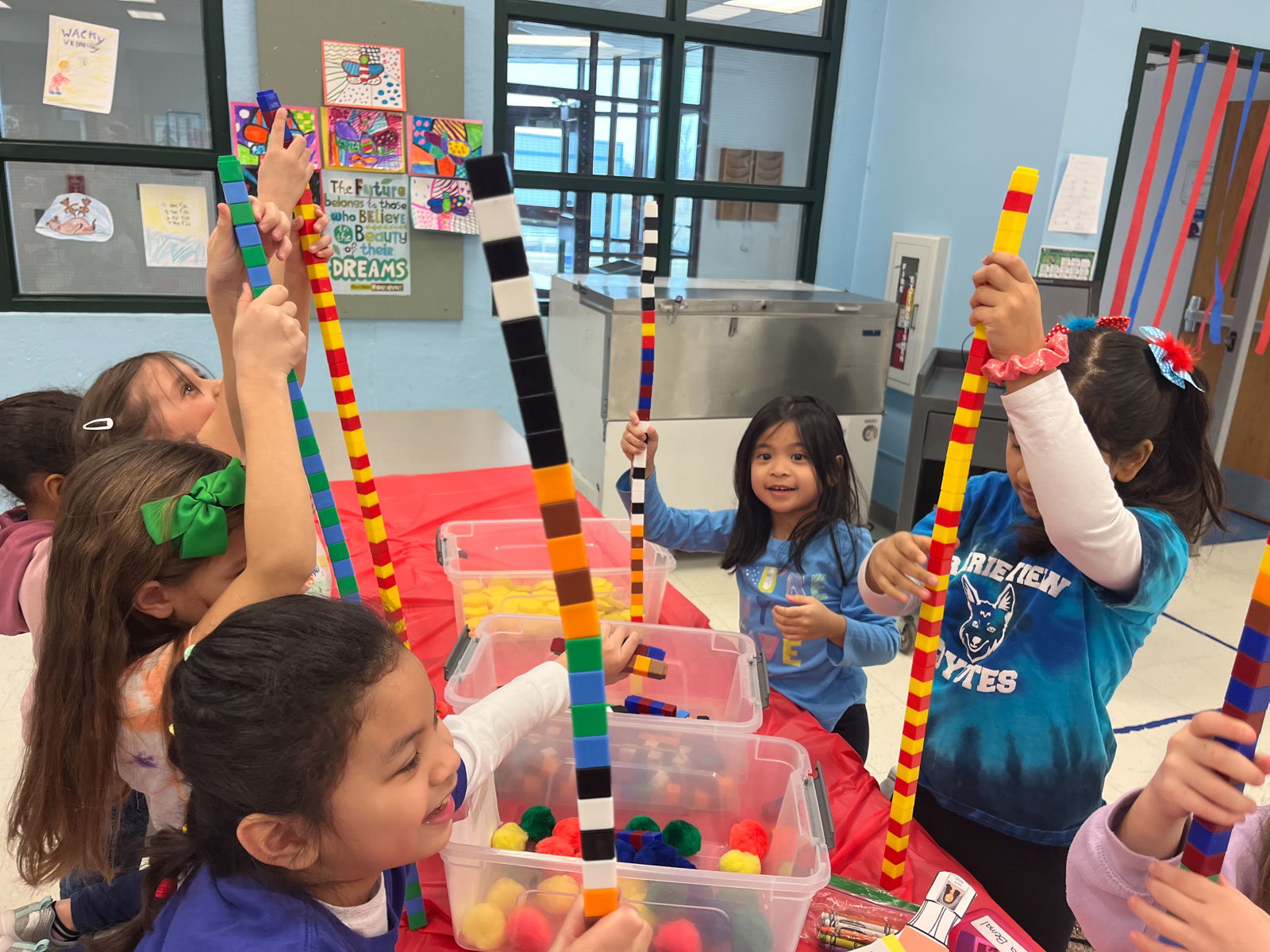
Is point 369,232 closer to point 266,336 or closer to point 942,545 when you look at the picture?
point 266,336

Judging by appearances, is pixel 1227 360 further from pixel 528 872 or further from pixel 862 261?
pixel 528 872

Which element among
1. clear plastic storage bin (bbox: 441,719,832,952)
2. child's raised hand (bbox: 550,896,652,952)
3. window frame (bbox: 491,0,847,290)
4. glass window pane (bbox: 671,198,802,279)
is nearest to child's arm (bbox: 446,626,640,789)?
clear plastic storage bin (bbox: 441,719,832,952)

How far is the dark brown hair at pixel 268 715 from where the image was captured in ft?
2.20

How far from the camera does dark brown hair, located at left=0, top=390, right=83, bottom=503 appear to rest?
51.0 inches

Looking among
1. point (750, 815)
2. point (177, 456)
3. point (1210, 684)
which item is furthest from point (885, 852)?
point (1210, 684)

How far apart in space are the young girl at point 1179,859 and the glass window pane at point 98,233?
3439 mm

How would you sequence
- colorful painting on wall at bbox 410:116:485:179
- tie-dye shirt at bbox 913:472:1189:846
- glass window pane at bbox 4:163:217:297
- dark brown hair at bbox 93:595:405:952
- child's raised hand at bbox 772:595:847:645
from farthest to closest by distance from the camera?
1. colorful painting on wall at bbox 410:116:485:179
2. glass window pane at bbox 4:163:217:297
3. child's raised hand at bbox 772:595:847:645
4. tie-dye shirt at bbox 913:472:1189:846
5. dark brown hair at bbox 93:595:405:952

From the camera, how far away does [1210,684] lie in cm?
265

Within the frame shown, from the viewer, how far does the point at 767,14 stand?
3.85 metres

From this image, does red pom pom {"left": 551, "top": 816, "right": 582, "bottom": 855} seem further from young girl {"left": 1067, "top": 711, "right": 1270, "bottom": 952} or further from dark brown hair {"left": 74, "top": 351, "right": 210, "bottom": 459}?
dark brown hair {"left": 74, "top": 351, "right": 210, "bottom": 459}

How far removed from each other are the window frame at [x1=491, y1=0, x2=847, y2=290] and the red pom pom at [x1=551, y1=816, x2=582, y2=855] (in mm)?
2741

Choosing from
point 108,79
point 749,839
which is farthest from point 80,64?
point 749,839

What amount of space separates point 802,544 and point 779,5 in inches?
126

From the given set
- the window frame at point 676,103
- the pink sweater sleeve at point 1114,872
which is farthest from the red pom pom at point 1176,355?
the window frame at point 676,103
